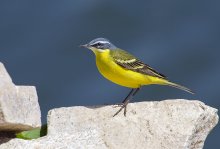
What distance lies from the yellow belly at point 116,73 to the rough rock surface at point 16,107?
2.69 ft

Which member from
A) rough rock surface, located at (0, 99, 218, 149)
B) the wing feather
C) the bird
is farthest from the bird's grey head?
rough rock surface, located at (0, 99, 218, 149)

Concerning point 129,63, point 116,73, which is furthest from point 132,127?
point 129,63

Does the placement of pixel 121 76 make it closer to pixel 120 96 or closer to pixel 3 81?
pixel 3 81

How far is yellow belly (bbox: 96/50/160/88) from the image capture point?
369 inches

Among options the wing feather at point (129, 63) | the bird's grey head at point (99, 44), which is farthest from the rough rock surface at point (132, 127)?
the bird's grey head at point (99, 44)

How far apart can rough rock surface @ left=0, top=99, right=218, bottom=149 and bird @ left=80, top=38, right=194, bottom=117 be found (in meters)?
0.40

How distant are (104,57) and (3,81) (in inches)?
47.4

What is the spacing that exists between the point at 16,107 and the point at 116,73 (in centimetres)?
124

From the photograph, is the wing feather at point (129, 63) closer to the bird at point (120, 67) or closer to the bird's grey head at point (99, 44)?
the bird at point (120, 67)

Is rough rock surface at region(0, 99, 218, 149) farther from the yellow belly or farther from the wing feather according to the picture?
the wing feather

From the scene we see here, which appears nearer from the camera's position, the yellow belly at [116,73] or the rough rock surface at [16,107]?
the rough rock surface at [16,107]

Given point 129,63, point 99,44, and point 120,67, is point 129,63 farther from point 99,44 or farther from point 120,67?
point 99,44

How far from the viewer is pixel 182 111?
882 centimetres

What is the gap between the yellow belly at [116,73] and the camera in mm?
9383
